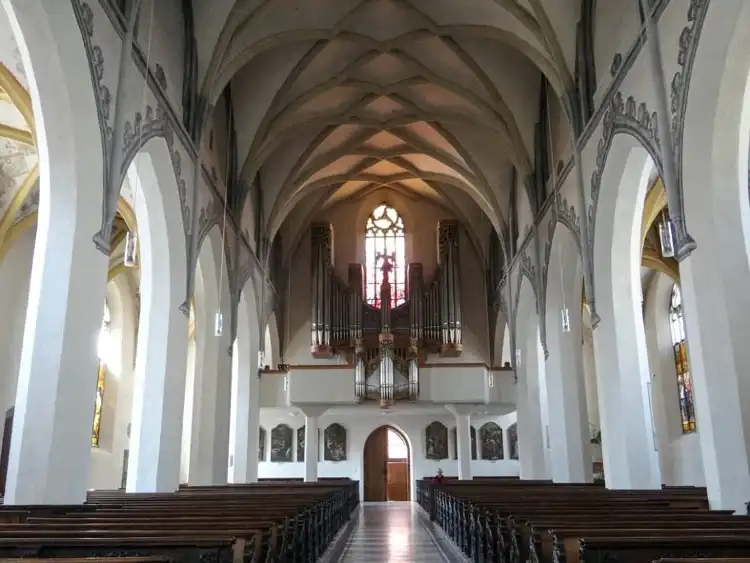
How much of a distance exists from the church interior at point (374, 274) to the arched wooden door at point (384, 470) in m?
0.12

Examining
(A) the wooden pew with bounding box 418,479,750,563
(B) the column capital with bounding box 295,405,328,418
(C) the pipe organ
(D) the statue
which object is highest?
(D) the statue

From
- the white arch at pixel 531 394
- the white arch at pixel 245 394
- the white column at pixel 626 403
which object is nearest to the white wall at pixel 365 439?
the white arch at pixel 245 394

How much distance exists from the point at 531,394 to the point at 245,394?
26.9ft

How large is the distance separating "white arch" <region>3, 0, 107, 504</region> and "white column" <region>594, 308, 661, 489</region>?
26.4ft

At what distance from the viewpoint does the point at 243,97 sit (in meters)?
16.1

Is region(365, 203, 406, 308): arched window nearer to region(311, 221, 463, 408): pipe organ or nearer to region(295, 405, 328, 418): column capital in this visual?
region(311, 221, 463, 408): pipe organ

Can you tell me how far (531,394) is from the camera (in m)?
19.4

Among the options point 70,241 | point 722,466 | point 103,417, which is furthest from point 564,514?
point 103,417

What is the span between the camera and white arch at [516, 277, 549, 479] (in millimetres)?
18969

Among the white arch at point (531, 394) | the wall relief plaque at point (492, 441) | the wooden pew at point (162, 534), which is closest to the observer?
the wooden pew at point (162, 534)

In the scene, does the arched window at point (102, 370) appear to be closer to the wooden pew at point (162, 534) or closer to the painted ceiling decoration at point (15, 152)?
the painted ceiling decoration at point (15, 152)

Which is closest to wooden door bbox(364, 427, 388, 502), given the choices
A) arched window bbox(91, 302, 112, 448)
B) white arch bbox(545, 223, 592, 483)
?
arched window bbox(91, 302, 112, 448)

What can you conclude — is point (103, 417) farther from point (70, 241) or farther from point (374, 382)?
point (70, 241)

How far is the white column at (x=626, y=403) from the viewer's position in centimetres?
1093
